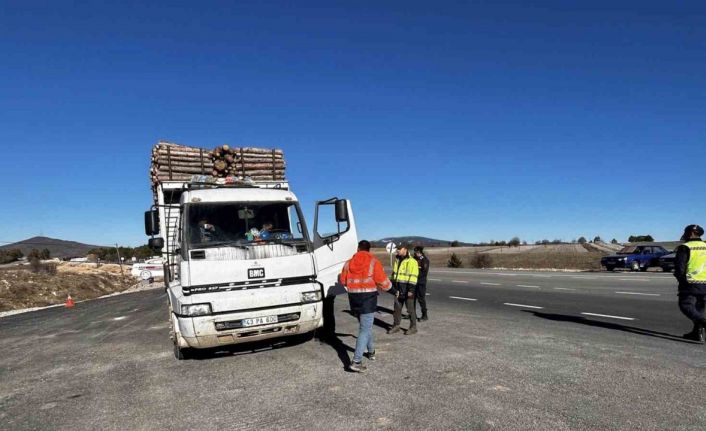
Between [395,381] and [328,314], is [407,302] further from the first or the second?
[395,381]

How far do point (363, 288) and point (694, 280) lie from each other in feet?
17.5

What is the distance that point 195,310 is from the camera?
20.7ft

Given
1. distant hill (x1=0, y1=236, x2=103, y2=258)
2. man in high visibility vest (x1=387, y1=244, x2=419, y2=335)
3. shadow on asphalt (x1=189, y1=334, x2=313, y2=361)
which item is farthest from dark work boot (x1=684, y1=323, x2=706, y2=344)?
distant hill (x1=0, y1=236, x2=103, y2=258)

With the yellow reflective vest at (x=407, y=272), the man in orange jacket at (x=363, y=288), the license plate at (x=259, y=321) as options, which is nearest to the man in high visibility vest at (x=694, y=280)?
the yellow reflective vest at (x=407, y=272)

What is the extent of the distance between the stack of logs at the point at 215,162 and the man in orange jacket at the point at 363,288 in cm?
396

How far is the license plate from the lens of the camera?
656 centimetres

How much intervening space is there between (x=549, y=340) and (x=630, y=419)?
3.66 meters

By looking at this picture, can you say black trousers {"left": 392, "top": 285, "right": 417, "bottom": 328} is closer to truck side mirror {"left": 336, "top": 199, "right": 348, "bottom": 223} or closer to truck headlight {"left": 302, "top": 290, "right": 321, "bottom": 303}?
truck side mirror {"left": 336, "top": 199, "right": 348, "bottom": 223}

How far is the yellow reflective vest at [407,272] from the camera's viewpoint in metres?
9.04

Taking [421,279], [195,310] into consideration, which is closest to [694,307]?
[421,279]

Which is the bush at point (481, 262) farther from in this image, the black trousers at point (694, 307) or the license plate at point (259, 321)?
the license plate at point (259, 321)

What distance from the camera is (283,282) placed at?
691 cm

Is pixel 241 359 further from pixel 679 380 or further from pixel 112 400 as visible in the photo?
pixel 679 380

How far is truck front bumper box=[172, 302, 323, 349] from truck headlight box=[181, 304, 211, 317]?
0.06m
